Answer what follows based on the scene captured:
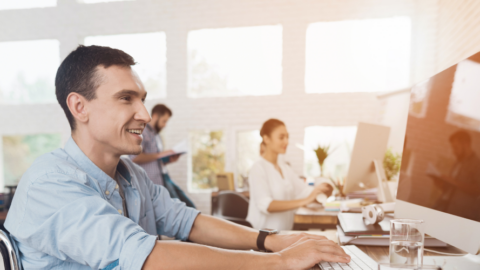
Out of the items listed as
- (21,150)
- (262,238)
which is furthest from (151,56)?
(262,238)

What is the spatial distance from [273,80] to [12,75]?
4.41m

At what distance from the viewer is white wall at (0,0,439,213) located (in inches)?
215

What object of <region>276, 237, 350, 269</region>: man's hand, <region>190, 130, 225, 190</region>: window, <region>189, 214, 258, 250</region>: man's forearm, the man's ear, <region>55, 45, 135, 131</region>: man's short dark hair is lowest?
<region>190, 130, 225, 190</region>: window

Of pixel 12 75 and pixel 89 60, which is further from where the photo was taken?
pixel 12 75

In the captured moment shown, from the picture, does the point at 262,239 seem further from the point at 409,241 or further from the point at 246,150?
the point at 246,150

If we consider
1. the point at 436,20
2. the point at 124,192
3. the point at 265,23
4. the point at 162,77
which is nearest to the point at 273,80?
the point at 265,23

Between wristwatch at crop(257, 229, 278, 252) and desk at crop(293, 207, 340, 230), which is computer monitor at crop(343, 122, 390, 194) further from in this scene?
wristwatch at crop(257, 229, 278, 252)

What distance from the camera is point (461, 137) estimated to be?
838 mm

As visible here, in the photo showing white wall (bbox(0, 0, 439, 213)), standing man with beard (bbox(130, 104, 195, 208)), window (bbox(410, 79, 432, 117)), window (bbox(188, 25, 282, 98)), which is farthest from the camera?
window (bbox(188, 25, 282, 98))

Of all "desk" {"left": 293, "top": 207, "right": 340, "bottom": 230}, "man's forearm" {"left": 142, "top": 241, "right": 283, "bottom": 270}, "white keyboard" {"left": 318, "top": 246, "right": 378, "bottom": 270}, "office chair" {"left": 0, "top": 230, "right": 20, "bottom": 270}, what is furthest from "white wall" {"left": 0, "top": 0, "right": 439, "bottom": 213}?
"office chair" {"left": 0, "top": 230, "right": 20, "bottom": 270}

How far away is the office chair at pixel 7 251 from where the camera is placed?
34.4 inches

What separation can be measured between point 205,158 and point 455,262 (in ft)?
17.0

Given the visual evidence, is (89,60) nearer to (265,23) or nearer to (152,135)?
(152,135)

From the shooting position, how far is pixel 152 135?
3793 millimetres
